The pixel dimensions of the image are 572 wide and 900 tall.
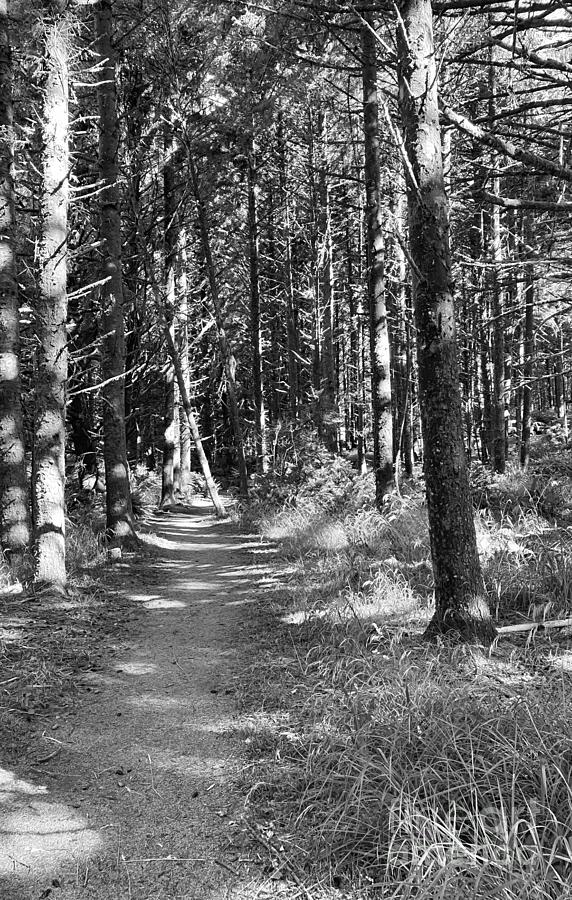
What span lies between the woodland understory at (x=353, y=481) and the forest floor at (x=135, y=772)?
174mm

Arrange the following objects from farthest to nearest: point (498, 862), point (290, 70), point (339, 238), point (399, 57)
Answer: point (339, 238)
point (290, 70)
point (399, 57)
point (498, 862)

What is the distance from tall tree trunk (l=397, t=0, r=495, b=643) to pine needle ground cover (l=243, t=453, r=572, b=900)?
0.55 meters

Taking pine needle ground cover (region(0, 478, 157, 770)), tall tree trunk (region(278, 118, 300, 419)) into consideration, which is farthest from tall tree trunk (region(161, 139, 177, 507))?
pine needle ground cover (region(0, 478, 157, 770))

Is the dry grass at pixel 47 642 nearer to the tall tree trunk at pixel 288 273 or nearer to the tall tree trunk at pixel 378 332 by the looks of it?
the tall tree trunk at pixel 378 332

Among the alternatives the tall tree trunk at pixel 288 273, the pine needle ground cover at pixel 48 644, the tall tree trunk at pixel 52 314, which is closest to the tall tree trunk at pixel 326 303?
the tall tree trunk at pixel 288 273

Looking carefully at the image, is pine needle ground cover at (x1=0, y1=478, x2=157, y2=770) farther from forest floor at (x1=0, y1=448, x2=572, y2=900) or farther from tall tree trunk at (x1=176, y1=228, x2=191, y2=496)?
tall tree trunk at (x1=176, y1=228, x2=191, y2=496)

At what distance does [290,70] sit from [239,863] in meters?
11.0

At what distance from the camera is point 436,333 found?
13.8 ft

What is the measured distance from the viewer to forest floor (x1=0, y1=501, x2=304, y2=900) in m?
2.64

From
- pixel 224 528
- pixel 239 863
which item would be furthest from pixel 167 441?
pixel 239 863

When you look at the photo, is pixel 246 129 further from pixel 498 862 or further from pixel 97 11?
pixel 498 862

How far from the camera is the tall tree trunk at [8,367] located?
7.82m

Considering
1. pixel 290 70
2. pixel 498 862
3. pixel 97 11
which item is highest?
pixel 97 11

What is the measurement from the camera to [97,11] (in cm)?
976
